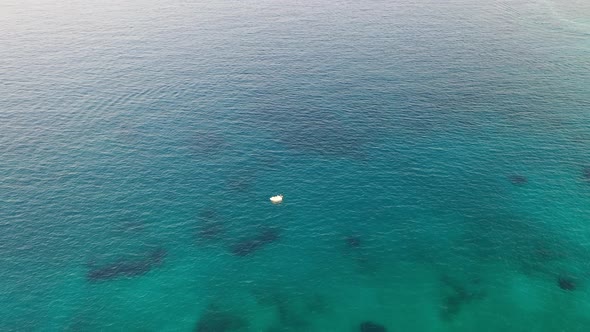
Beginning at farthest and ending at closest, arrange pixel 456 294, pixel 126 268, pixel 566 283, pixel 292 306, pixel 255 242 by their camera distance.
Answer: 1. pixel 255 242
2. pixel 126 268
3. pixel 566 283
4. pixel 456 294
5. pixel 292 306

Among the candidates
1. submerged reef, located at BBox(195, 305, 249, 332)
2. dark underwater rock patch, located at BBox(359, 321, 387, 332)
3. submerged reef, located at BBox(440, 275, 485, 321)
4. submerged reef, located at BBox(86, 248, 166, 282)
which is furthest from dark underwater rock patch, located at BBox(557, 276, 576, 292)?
submerged reef, located at BBox(86, 248, 166, 282)

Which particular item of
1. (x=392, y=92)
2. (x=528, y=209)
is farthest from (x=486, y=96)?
(x=528, y=209)

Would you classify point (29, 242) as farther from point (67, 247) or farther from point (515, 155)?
point (515, 155)

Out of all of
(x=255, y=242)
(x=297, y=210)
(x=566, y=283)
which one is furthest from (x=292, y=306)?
(x=566, y=283)


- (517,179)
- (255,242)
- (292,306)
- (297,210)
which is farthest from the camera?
(517,179)

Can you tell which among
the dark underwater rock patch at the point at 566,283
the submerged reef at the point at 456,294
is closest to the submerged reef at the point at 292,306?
the submerged reef at the point at 456,294

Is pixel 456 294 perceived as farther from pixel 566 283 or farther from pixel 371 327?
pixel 566 283

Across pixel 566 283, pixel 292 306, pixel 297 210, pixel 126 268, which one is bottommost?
pixel 566 283
